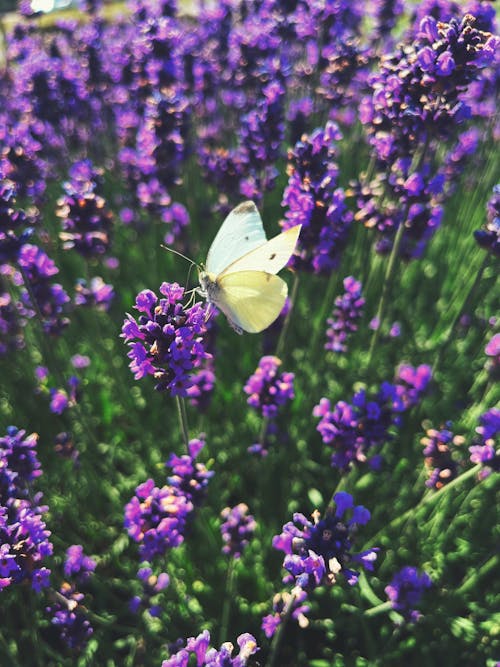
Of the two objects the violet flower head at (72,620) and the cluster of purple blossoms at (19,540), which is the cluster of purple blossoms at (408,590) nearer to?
the violet flower head at (72,620)

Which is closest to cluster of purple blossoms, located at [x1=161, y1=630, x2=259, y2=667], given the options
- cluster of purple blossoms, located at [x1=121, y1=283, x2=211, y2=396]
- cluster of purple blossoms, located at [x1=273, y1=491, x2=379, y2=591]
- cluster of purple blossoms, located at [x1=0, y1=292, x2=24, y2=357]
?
cluster of purple blossoms, located at [x1=273, y1=491, x2=379, y2=591]

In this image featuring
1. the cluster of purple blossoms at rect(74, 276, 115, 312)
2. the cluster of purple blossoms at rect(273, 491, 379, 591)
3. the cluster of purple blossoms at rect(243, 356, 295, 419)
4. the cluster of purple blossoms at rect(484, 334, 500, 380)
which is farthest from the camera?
the cluster of purple blossoms at rect(74, 276, 115, 312)

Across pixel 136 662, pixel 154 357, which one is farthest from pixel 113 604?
pixel 154 357

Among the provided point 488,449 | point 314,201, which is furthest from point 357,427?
point 314,201

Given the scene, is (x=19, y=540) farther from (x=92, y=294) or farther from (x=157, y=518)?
(x=92, y=294)

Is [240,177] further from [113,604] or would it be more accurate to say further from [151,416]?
[113,604]

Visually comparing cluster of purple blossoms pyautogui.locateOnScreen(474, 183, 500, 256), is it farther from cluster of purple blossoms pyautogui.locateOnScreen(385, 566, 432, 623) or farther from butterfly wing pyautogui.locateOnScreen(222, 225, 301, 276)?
cluster of purple blossoms pyautogui.locateOnScreen(385, 566, 432, 623)

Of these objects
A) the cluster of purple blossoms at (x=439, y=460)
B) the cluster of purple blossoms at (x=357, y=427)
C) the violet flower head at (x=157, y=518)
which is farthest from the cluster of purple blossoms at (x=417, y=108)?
the violet flower head at (x=157, y=518)
